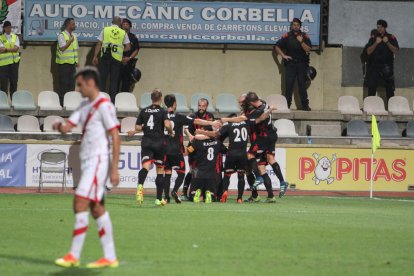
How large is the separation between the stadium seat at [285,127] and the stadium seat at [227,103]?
139 centimetres

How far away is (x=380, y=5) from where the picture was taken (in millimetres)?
33312

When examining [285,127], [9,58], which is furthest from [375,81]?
[9,58]

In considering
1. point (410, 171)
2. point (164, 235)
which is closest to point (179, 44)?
point (410, 171)

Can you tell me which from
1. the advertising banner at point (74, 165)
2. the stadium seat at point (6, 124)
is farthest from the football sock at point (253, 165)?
the stadium seat at point (6, 124)

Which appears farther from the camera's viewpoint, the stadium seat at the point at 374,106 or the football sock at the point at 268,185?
the stadium seat at the point at 374,106

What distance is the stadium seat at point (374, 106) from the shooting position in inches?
1267

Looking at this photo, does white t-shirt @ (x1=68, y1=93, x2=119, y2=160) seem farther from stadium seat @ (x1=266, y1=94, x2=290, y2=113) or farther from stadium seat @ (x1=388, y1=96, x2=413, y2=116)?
stadium seat @ (x1=388, y1=96, x2=413, y2=116)

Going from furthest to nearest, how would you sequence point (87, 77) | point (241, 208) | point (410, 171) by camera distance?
point (410, 171)
point (241, 208)
point (87, 77)

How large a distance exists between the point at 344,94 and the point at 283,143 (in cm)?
525

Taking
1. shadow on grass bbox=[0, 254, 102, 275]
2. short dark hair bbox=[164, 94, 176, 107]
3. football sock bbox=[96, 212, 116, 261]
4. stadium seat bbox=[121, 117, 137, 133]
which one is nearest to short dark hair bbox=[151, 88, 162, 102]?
short dark hair bbox=[164, 94, 176, 107]

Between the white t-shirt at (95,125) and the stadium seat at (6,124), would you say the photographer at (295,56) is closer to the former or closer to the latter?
the stadium seat at (6,124)

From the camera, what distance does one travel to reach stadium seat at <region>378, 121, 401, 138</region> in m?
31.3

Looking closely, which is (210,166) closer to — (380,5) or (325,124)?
(325,124)

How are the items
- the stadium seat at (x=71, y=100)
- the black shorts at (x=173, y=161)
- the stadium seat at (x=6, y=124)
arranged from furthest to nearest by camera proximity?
the stadium seat at (x=71, y=100), the stadium seat at (x=6, y=124), the black shorts at (x=173, y=161)
